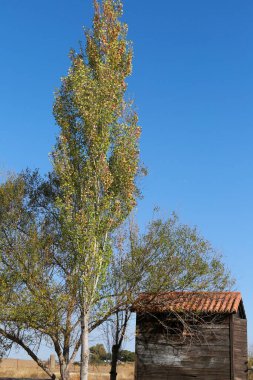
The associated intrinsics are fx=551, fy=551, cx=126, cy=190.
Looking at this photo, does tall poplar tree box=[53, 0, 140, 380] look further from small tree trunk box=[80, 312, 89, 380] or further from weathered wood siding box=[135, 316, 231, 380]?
weathered wood siding box=[135, 316, 231, 380]

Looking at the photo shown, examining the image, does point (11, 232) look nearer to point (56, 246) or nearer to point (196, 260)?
point (56, 246)

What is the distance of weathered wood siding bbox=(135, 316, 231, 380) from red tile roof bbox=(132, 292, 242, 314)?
80 cm

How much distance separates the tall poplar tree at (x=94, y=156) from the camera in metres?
24.8

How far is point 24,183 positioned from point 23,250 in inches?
211

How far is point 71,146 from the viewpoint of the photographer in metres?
26.6

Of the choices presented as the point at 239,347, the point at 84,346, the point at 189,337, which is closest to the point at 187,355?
the point at 189,337

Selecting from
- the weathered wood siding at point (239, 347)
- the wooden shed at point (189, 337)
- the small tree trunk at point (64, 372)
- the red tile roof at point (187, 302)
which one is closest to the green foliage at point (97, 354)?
the small tree trunk at point (64, 372)

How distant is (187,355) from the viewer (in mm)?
25625

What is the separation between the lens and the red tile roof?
25.9 meters

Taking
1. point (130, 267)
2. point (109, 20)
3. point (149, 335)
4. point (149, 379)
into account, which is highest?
point (109, 20)

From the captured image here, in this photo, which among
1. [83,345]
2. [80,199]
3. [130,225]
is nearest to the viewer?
[83,345]

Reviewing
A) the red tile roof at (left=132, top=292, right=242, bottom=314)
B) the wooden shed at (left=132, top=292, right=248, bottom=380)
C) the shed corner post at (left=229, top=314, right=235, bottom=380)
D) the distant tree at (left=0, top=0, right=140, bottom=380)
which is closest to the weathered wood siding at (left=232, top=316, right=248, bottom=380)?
the wooden shed at (left=132, top=292, right=248, bottom=380)

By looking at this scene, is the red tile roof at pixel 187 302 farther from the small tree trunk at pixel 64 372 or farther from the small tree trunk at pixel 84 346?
the small tree trunk at pixel 64 372

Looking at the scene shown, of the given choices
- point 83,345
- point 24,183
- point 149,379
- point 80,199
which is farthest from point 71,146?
point 149,379
